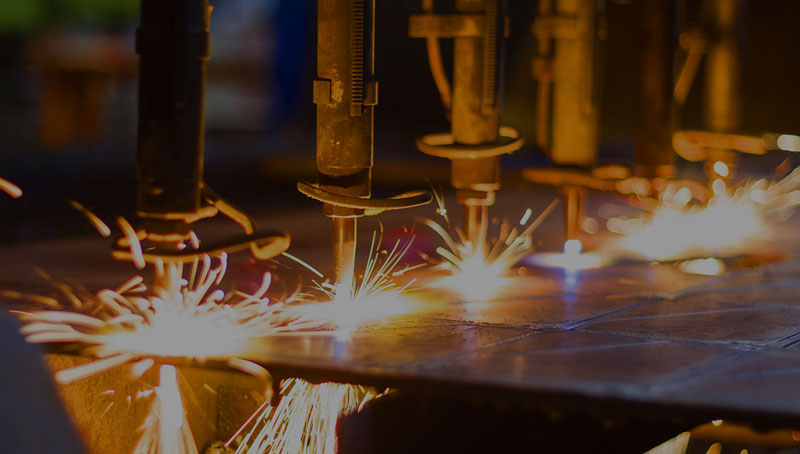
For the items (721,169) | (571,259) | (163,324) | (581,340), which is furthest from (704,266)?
(163,324)

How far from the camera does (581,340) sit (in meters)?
2.37

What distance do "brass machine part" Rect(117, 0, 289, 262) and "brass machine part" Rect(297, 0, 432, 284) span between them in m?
0.40

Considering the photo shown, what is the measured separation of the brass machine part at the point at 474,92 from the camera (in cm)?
308

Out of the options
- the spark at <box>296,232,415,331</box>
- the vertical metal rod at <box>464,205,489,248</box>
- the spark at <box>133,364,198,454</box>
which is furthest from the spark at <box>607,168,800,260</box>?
the spark at <box>133,364,198,454</box>

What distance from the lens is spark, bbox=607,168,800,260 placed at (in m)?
4.07

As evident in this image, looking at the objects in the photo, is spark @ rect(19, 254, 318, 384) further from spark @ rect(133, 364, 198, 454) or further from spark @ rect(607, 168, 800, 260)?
spark @ rect(607, 168, 800, 260)

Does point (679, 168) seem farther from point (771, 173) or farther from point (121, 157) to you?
point (121, 157)

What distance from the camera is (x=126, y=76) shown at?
10.4 m

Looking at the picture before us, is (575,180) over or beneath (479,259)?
over

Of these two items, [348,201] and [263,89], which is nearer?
[348,201]

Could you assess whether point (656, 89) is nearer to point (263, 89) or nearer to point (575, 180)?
point (575, 180)

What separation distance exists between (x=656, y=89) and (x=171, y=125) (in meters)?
2.14

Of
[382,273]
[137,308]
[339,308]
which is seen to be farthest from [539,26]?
[137,308]

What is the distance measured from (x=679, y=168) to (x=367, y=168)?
16.7 ft
